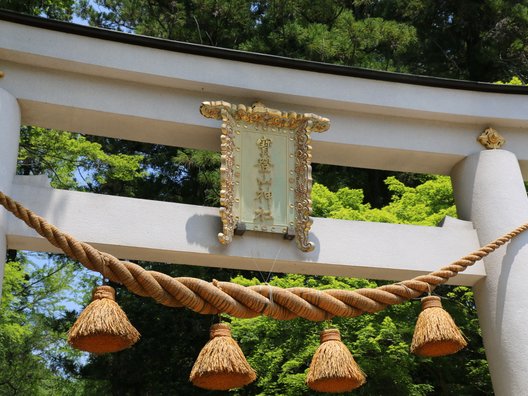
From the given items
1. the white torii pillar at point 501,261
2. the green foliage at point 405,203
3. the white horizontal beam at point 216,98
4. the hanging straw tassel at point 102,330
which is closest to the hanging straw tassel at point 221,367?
the hanging straw tassel at point 102,330

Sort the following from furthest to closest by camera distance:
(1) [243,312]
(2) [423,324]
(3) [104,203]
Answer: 1. (3) [104,203]
2. (2) [423,324]
3. (1) [243,312]

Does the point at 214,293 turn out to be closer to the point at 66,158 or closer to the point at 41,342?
the point at 66,158

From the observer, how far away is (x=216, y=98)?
5.66 meters

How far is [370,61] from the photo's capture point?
44.8 feet

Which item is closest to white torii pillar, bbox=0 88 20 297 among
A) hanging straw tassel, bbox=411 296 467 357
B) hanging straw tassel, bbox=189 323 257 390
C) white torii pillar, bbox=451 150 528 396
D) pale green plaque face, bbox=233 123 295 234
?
pale green plaque face, bbox=233 123 295 234

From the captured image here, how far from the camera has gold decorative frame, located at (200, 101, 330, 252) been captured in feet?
17.1

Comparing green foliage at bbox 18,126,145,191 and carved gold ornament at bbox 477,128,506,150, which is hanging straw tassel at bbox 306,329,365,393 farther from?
green foliage at bbox 18,126,145,191

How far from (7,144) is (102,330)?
2410 millimetres

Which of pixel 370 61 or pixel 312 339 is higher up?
pixel 370 61

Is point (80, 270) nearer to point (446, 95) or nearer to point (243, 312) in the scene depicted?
point (446, 95)

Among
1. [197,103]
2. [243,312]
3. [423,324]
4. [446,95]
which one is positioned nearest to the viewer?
[243,312]

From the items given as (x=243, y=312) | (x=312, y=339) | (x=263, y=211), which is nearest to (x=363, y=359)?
(x=312, y=339)

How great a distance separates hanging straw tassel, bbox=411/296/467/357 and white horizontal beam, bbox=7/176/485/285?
5.44 ft

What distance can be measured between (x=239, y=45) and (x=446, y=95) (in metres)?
9.17
